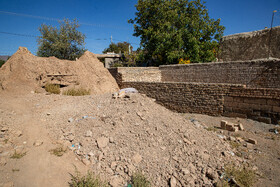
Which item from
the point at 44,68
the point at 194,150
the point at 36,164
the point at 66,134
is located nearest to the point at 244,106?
the point at 194,150

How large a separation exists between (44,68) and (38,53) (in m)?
9.89

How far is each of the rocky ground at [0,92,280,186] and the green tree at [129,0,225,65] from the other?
30.8 ft

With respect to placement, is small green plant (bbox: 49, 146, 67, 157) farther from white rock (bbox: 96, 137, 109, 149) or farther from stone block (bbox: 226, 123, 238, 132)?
stone block (bbox: 226, 123, 238, 132)

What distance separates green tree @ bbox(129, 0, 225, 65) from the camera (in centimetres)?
1356

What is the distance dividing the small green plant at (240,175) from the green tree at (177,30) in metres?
11.1

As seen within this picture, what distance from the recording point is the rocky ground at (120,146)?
314 centimetres

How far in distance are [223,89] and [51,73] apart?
735cm

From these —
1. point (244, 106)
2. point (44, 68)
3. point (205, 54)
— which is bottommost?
point (244, 106)

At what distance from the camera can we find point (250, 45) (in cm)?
1073

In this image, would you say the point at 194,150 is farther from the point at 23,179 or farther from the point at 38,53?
the point at 38,53

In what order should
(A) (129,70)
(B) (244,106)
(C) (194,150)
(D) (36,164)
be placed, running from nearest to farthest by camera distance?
(D) (36,164) < (C) (194,150) < (B) (244,106) < (A) (129,70)

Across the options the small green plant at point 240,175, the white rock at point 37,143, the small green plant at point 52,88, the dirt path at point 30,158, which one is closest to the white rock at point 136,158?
the dirt path at point 30,158

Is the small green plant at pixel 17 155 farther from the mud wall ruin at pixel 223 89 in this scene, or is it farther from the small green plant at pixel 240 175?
the mud wall ruin at pixel 223 89

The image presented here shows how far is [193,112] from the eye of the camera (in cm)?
714
